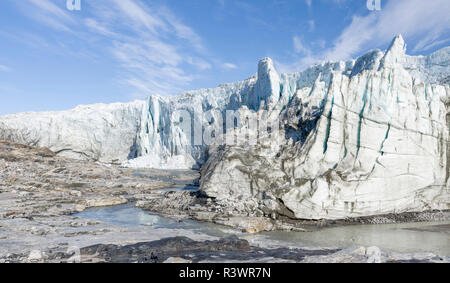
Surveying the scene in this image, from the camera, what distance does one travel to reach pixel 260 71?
180ft

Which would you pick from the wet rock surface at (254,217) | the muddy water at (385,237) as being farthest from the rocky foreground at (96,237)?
the muddy water at (385,237)

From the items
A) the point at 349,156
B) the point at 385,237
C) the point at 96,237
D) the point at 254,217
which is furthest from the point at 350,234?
the point at 96,237

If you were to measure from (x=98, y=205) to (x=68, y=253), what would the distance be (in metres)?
13.0

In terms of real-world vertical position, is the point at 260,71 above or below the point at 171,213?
above

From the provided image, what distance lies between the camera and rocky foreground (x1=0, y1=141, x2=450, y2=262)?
8.15 m

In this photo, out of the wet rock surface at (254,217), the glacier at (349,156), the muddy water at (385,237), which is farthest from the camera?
the glacier at (349,156)

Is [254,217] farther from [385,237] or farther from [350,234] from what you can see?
[385,237]

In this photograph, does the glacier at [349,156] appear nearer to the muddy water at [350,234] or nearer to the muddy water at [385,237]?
the muddy water at [385,237]

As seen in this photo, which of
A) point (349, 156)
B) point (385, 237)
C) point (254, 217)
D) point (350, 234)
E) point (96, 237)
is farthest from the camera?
point (349, 156)

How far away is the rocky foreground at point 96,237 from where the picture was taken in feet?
26.7

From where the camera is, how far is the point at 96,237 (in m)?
11.1
